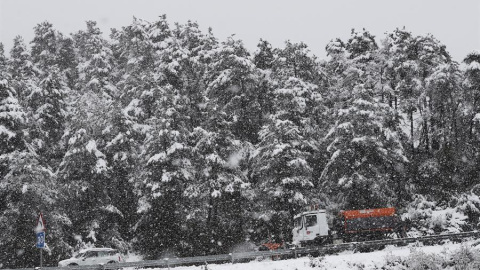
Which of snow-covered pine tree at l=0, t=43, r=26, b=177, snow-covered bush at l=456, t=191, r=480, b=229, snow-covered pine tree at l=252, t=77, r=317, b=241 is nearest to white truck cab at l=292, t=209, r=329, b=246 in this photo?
snow-covered pine tree at l=252, t=77, r=317, b=241

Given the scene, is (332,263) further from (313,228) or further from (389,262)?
(313,228)

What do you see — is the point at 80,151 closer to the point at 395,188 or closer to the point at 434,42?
the point at 395,188

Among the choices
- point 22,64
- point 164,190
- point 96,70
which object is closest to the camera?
point 164,190

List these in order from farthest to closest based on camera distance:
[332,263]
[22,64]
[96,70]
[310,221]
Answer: [22,64] < [96,70] < [310,221] < [332,263]

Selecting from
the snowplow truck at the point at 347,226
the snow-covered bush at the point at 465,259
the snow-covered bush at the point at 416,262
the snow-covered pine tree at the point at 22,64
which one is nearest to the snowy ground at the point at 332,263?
the snow-covered bush at the point at 416,262

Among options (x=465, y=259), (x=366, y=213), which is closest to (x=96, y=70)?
(x=366, y=213)

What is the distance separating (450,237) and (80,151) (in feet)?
77.7

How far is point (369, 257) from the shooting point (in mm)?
22781

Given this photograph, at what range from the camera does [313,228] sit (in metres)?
28.8

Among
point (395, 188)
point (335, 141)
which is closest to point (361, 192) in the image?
point (335, 141)

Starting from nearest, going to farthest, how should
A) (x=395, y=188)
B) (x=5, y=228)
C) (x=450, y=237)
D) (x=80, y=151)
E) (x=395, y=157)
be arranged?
(x=450, y=237), (x=5, y=228), (x=80, y=151), (x=395, y=157), (x=395, y=188)

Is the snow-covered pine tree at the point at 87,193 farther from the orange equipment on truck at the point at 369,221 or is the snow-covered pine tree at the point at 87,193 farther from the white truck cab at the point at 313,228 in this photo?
the orange equipment on truck at the point at 369,221

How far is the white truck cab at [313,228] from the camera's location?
28781 mm

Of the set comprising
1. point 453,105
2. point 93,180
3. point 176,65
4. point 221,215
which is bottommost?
point 221,215
